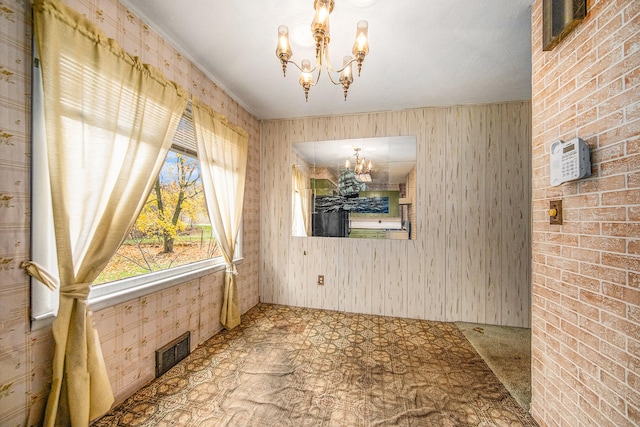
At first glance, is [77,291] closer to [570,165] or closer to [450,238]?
[570,165]

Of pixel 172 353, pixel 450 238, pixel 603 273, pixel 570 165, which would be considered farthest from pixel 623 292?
pixel 172 353

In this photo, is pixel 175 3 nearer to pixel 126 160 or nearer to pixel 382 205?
pixel 126 160

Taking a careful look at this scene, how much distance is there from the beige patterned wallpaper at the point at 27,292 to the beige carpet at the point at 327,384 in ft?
0.88

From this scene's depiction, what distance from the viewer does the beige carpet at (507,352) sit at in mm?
1834

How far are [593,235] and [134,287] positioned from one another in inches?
106

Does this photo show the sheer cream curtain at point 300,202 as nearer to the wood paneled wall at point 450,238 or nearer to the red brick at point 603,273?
the wood paneled wall at point 450,238

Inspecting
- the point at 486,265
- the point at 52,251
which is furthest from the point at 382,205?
the point at 52,251

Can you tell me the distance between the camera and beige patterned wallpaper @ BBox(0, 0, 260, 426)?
1112mm

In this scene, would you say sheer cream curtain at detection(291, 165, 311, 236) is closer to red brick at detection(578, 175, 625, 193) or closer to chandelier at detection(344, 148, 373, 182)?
chandelier at detection(344, 148, 373, 182)

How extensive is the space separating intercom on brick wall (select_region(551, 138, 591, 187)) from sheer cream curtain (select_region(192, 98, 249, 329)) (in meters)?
2.51

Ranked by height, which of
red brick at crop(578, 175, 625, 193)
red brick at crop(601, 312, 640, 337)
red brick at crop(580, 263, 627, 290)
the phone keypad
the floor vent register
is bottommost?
the floor vent register

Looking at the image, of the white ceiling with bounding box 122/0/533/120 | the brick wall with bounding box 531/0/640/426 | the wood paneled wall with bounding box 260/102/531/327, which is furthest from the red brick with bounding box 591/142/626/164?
the wood paneled wall with bounding box 260/102/531/327

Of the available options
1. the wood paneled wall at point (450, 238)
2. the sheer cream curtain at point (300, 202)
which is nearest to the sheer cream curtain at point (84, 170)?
the sheer cream curtain at point (300, 202)

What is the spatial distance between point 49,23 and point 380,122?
2.92 metres
